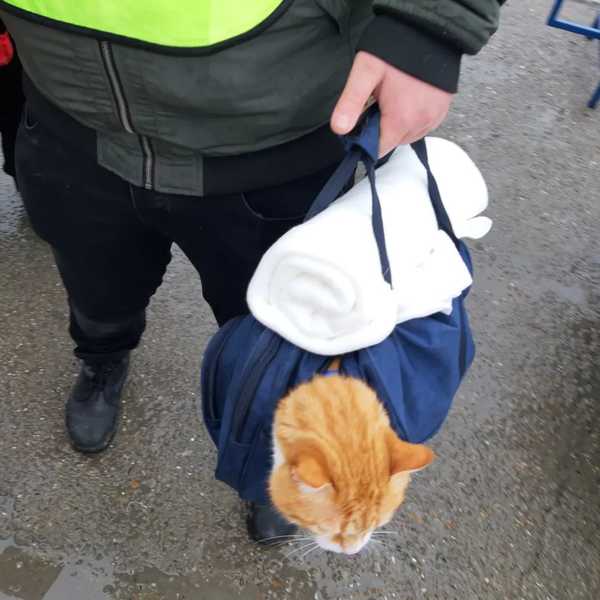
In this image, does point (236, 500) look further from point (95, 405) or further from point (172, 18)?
point (172, 18)

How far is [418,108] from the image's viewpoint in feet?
2.87

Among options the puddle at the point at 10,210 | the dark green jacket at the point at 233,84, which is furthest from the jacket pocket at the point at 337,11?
the puddle at the point at 10,210

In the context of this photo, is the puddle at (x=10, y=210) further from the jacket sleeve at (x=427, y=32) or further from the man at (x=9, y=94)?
the jacket sleeve at (x=427, y=32)

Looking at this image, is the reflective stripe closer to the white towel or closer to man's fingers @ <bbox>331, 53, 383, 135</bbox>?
man's fingers @ <bbox>331, 53, 383, 135</bbox>

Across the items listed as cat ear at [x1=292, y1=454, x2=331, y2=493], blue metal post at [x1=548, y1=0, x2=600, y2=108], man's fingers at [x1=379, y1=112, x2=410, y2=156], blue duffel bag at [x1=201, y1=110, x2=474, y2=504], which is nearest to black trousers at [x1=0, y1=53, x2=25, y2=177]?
blue duffel bag at [x1=201, y1=110, x2=474, y2=504]

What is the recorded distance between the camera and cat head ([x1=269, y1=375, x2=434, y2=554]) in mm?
935

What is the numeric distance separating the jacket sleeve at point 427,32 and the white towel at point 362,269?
0.20 m

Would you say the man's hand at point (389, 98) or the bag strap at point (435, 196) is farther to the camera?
the bag strap at point (435, 196)

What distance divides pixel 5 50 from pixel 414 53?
1134mm

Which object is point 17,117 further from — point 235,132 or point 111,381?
point 235,132

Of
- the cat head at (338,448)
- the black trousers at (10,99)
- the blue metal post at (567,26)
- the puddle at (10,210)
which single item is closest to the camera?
the cat head at (338,448)

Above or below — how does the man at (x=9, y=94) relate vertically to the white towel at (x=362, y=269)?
below

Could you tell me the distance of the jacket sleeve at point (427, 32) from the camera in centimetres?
83

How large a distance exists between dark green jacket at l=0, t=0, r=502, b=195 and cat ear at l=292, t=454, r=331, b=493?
444mm
